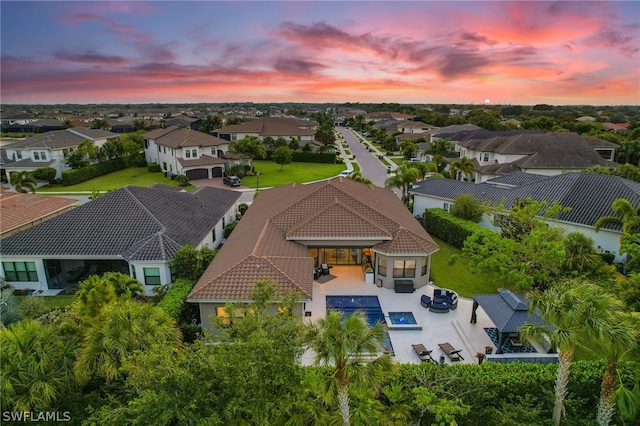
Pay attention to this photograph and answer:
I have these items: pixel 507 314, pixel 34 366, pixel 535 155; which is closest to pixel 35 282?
pixel 34 366

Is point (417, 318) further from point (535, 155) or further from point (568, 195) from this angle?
point (535, 155)

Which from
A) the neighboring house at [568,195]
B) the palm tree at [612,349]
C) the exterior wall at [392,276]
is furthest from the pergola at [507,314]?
the neighboring house at [568,195]

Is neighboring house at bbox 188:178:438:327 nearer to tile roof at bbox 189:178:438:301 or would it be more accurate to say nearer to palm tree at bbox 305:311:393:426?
tile roof at bbox 189:178:438:301

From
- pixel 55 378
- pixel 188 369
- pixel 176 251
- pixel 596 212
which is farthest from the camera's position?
pixel 596 212

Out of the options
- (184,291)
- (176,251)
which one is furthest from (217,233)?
(184,291)

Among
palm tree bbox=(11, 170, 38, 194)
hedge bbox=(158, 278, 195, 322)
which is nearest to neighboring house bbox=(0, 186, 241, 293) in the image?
hedge bbox=(158, 278, 195, 322)

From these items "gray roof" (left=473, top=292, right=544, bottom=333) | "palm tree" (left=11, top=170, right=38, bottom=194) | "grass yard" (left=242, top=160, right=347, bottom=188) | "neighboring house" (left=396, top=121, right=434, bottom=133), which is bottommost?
"grass yard" (left=242, top=160, right=347, bottom=188)

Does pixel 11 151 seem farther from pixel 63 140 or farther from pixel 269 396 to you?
pixel 269 396
